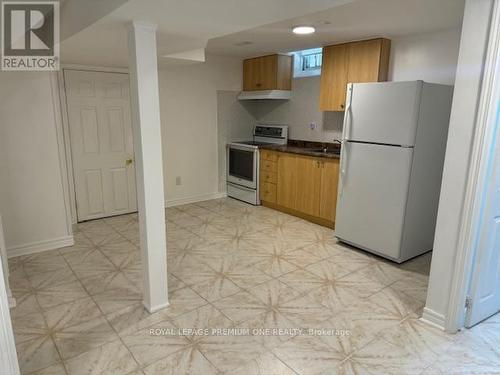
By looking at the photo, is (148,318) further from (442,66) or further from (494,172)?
(442,66)

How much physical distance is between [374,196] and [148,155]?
216cm

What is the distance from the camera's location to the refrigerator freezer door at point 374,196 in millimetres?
3094

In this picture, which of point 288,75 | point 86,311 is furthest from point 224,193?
point 86,311

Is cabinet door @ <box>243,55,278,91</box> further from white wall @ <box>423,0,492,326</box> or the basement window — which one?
white wall @ <box>423,0,492,326</box>

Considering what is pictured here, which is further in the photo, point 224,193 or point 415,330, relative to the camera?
point 224,193

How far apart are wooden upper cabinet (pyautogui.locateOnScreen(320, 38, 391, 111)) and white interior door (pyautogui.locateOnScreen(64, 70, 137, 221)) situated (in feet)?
8.37

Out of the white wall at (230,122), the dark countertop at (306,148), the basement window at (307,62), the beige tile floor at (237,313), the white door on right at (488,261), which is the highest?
the basement window at (307,62)

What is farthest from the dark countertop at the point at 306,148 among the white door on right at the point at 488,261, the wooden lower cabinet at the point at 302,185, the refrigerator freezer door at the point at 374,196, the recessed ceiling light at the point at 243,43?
the white door on right at the point at 488,261

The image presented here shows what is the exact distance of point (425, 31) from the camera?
138 inches

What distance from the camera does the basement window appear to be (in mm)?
4785

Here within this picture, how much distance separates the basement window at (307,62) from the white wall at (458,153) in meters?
2.83

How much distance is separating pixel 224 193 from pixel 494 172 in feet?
13.3

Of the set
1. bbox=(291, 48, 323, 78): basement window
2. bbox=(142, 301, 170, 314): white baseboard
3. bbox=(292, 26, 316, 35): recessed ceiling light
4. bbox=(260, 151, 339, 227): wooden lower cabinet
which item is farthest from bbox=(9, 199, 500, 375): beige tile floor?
bbox=(291, 48, 323, 78): basement window

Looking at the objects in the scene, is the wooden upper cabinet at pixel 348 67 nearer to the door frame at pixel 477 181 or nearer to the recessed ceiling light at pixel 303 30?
the recessed ceiling light at pixel 303 30
